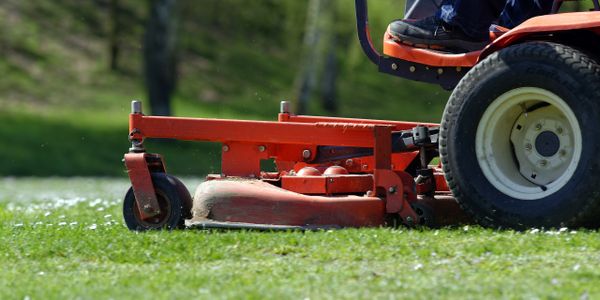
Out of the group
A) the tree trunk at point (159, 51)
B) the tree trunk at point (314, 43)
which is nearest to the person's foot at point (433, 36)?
the tree trunk at point (159, 51)

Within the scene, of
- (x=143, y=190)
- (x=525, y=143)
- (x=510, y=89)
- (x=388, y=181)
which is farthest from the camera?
(x=143, y=190)

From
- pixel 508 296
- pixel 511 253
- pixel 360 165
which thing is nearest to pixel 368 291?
pixel 508 296

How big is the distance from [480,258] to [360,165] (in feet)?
6.99

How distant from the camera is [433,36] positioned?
815cm

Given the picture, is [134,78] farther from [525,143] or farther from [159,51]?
[525,143]

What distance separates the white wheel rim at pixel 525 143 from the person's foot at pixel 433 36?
66 cm

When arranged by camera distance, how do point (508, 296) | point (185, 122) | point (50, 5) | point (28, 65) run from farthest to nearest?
point (50, 5) → point (28, 65) → point (185, 122) → point (508, 296)

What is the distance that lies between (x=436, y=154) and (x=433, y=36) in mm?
798

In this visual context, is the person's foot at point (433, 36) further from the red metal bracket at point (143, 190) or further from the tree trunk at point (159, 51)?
the tree trunk at point (159, 51)

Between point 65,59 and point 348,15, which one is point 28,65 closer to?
point 65,59

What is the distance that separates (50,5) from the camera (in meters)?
38.8

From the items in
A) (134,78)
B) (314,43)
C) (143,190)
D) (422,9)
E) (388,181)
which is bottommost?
(143,190)

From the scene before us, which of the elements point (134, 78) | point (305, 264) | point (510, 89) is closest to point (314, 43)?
point (134, 78)

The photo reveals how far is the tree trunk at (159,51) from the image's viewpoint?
29422mm
